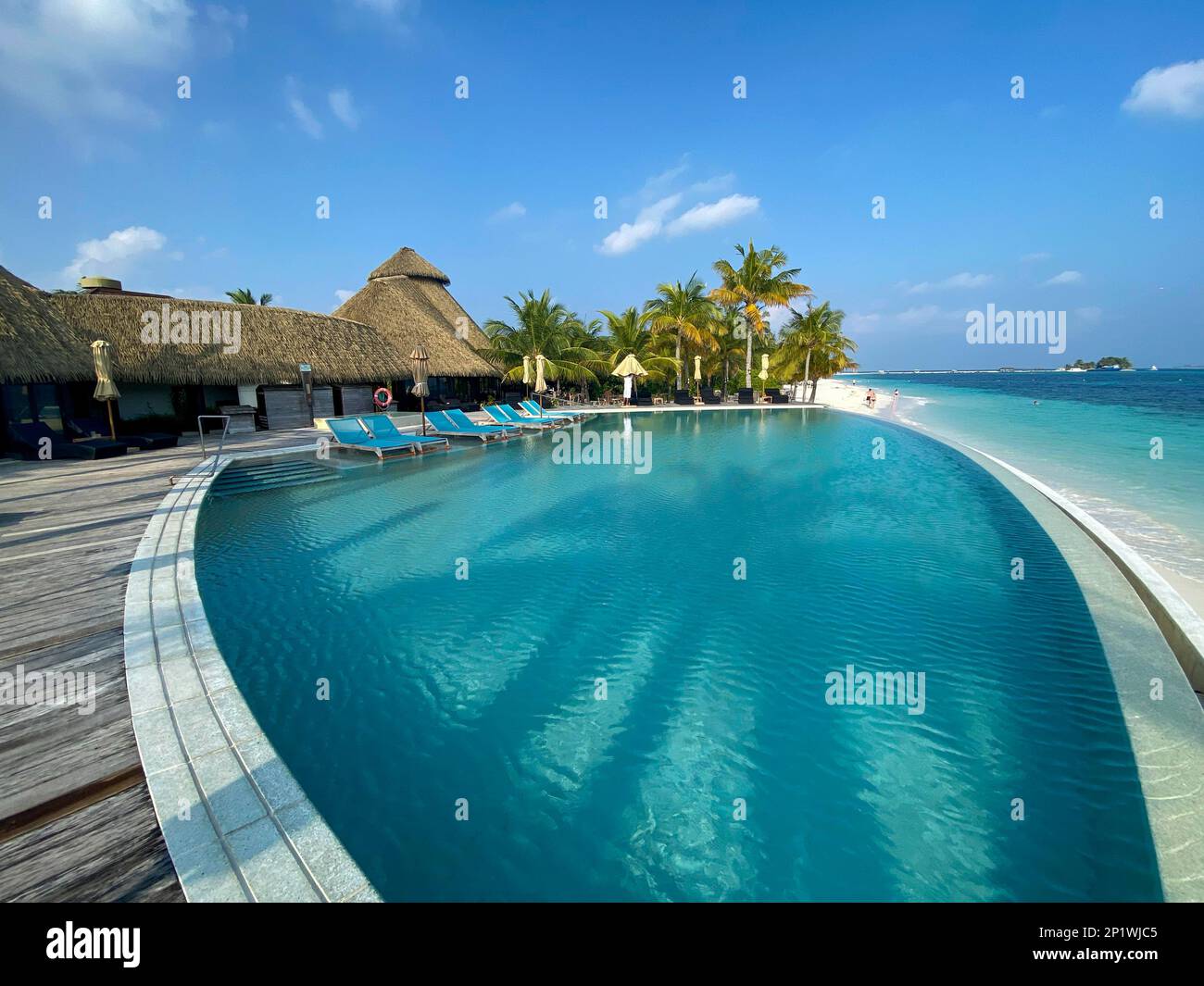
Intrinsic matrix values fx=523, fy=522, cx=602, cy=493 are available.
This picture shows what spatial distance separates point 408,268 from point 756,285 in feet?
63.0

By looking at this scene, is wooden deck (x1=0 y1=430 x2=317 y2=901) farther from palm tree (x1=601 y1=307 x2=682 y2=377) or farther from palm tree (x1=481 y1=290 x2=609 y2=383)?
palm tree (x1=601 y1=307 x2=682 y2=377)

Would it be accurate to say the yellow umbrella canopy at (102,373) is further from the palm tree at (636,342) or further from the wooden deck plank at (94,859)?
the palm tree at (636,342)

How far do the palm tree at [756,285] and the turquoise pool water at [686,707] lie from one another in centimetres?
2456

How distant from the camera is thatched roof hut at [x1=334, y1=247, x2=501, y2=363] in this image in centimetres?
2408

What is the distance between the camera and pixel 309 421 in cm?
1894

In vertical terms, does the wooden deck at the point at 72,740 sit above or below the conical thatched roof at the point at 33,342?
below

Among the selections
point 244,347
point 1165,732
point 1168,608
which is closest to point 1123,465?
point 1168,608

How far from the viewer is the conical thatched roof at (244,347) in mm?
15508

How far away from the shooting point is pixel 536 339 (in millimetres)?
25000

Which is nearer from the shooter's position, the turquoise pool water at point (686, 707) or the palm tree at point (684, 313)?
the turquoise pool water at point (686, 707)

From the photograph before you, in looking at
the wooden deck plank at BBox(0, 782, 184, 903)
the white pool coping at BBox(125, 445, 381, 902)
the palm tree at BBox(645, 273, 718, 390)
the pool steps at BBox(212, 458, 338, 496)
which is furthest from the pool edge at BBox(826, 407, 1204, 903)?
the palm tree at BBox(645, 273, 718, 390)

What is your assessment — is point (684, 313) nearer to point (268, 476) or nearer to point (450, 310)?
point (450, 310)

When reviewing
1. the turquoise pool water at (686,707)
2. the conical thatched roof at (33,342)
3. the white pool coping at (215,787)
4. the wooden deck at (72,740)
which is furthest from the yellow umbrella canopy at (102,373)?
the white pool coping at (215,787)
